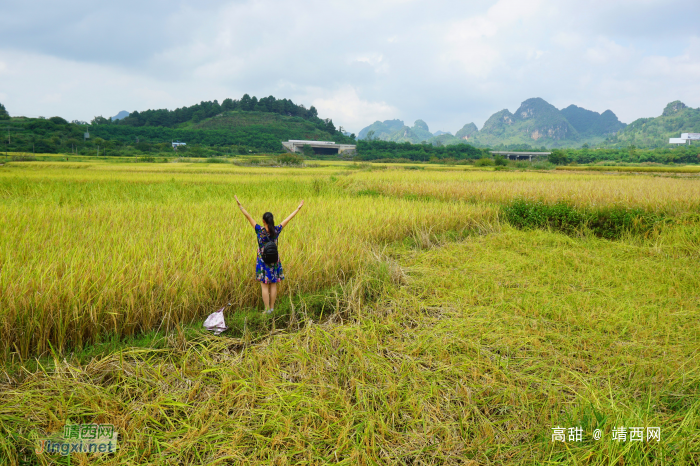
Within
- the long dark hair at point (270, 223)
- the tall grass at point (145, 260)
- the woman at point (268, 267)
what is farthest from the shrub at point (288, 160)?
the long dark hair at point (270, 223)

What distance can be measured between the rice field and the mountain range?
9210cm

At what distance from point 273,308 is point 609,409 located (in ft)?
8.09

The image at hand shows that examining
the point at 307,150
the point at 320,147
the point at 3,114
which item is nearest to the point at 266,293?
the point at 307,150

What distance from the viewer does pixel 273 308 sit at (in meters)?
3.04

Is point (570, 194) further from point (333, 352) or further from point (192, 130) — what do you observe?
point (192, 130)

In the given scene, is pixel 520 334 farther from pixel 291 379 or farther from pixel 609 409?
pixel 291 379

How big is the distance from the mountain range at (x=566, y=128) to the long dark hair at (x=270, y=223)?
9320 cm

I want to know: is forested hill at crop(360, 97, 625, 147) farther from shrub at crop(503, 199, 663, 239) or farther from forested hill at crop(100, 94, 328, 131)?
shrub at crop(503, 199, 663, 239)

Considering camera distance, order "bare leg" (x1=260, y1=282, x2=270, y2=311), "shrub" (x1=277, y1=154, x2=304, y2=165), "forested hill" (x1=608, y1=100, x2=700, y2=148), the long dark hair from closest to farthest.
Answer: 1. the long dark hair
2. "bare leg" (x1=260, y1=282, x2=270, y2=311)
3. "shrub" (x1=277, y1=154, x2=304, y2=165)
4. "forested hill" (x1=608, y1=100, x2=700, y2=148)

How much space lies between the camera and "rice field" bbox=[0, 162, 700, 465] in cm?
175

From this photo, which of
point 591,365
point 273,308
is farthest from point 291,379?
point 591,365

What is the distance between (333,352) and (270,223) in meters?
1.10

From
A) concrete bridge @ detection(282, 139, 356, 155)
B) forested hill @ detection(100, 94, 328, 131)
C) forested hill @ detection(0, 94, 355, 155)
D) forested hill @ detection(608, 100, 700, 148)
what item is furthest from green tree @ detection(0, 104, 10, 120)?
forested hill @ detection(608, 100, 700, 148)

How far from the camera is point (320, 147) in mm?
54000
